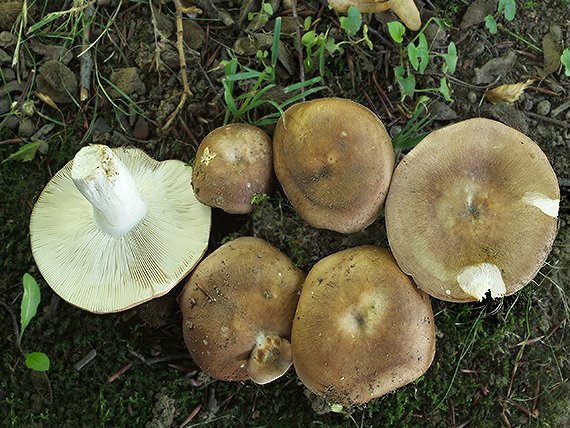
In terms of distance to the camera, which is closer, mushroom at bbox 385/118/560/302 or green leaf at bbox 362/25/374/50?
mushroom at bbox 385/118/560/302

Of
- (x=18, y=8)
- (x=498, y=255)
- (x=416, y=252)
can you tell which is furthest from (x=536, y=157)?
(x=18, y=8)

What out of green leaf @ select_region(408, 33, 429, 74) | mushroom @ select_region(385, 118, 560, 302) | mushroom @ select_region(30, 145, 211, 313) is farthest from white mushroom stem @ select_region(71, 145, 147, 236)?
green leaf @ select_region(408, 33, 429, 74)

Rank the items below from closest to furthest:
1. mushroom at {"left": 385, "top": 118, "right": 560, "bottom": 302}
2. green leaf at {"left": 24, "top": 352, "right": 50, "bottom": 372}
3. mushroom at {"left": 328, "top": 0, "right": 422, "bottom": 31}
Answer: mushroom at {"left": 385, "top": 118, "right": 560, "bottom": 302}, green leaf at {"left": 24, "top": 352, "right": 50, "bottom": 372}, mushroom at {"left": 328, "top": 0, "right": 422, "bottom": 31}

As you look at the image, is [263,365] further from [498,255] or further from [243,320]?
[498,255]

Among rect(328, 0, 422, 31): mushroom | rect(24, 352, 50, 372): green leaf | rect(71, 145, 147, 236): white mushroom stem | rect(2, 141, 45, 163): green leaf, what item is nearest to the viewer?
rect(71, 145, 147, 236): white mushroom stem

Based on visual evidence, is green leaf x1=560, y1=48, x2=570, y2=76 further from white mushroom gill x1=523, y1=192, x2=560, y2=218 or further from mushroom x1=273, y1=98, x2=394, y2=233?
mushroom x1=273, y1=98, x2=394, y2=233

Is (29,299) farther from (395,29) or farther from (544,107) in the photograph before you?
(544,107)
